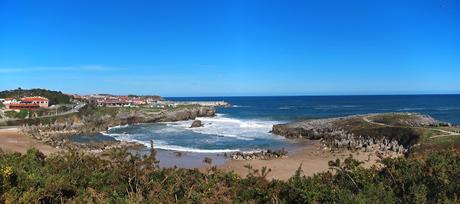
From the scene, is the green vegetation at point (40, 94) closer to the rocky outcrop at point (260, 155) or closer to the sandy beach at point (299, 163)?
the rocky outcrop at point (260, 155)

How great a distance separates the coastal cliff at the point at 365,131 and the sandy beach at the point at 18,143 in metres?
25.2

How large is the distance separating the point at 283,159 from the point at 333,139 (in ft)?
34.9

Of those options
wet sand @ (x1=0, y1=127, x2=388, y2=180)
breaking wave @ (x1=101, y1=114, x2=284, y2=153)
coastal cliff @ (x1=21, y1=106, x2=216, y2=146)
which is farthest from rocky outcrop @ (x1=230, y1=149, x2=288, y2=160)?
coastal cliff @ (x1=21, y1=106, x2=216, y2=146)

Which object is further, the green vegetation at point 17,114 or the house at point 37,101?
the house at point 37,101

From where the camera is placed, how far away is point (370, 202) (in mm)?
10461

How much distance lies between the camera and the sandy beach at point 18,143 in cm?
3891

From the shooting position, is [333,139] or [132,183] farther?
[333,139]

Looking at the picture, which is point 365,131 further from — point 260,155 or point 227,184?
point 227,184

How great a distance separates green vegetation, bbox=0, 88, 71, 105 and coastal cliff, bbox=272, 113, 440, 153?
63.3m

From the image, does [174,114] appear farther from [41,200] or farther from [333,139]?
[41,200]

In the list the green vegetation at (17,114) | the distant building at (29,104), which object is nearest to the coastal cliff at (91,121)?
the green vegetation at (17,114)

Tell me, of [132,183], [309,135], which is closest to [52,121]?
[309,135]

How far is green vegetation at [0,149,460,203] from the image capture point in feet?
36.6

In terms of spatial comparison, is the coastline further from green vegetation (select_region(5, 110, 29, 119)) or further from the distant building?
the distant building
